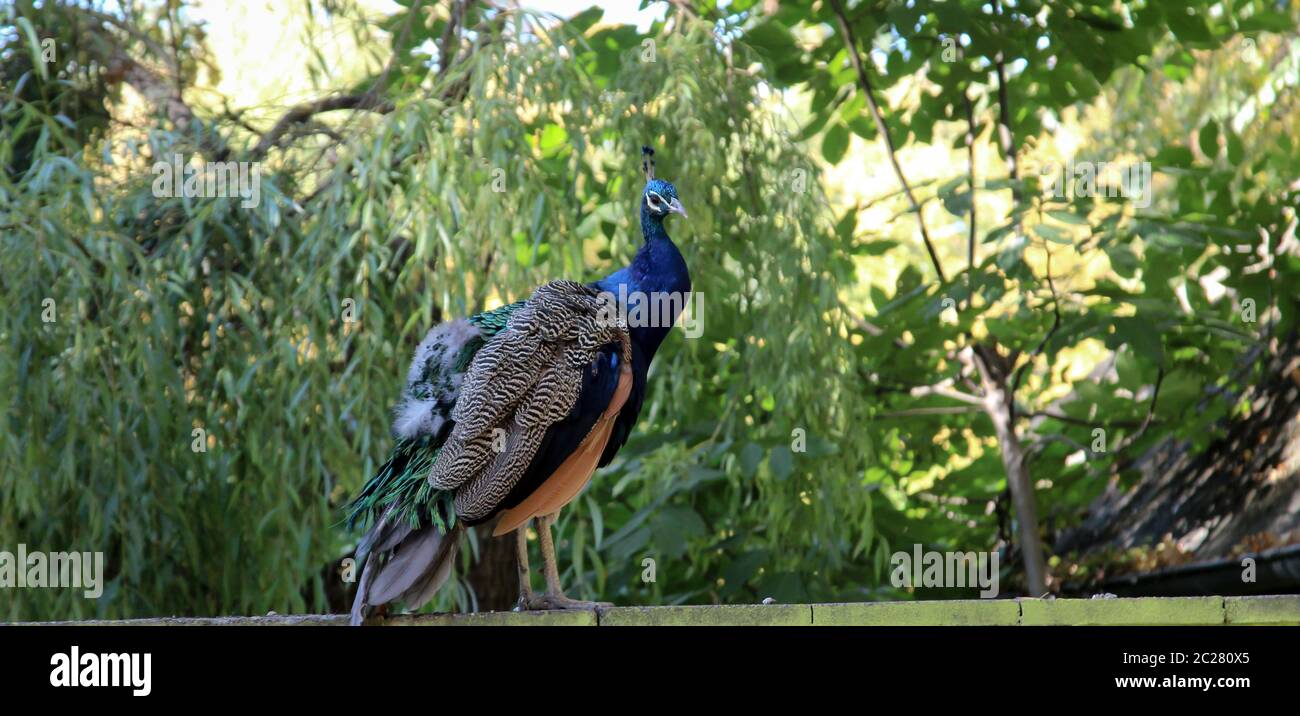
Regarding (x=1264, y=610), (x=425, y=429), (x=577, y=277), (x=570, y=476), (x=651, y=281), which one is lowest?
(x=1264, y=610)

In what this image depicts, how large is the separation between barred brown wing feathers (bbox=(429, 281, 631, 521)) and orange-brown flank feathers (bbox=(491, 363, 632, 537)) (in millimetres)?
98

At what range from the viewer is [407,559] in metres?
2.62

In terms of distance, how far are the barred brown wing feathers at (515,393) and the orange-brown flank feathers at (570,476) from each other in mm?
98

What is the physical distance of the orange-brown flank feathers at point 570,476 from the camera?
285cm

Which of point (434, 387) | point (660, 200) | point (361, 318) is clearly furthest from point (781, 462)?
point (434, 387)

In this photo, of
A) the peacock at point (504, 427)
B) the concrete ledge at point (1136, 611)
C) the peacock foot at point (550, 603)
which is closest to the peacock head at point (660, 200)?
the peacock at point (504, 427)

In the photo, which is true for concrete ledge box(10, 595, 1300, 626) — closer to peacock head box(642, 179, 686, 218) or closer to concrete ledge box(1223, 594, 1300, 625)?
concrete ledge box(1223, 594, 1300, 625)

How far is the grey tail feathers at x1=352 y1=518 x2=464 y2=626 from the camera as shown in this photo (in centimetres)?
257

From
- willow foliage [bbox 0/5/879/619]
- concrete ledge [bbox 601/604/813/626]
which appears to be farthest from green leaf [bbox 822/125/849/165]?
concrete ledge [bbox 601/604/813/626]

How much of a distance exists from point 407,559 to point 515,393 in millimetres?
385

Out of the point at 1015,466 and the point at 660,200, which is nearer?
the point at 660,200

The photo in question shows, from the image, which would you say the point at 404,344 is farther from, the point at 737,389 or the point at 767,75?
the point at 767,75

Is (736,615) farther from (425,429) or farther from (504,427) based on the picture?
(425,429)
